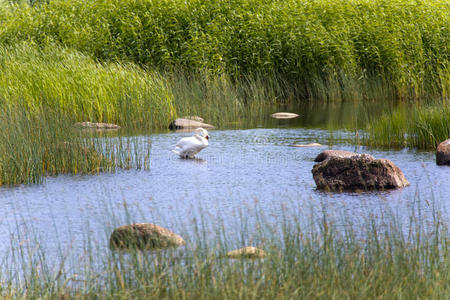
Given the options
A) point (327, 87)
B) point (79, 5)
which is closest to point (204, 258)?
point (327, 87)

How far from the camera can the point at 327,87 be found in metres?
20.1

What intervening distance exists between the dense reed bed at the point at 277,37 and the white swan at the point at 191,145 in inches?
366

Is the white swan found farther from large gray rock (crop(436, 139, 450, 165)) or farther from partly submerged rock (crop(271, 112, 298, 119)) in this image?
partly submerged rock (crop(271, 112, 298, 119))

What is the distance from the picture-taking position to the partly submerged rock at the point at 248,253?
4469 mm

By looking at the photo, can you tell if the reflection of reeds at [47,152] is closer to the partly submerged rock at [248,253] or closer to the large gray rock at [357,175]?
the large gray rock at [357,175]

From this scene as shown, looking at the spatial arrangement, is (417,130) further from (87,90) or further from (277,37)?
(277,37)

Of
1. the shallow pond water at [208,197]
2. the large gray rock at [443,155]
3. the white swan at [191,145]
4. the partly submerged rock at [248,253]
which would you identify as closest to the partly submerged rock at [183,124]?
the shallow pond water at [208,197]

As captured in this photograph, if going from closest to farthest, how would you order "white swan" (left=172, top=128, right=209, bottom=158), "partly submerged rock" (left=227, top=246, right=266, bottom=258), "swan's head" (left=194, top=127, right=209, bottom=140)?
"partly submerged rock" (left=227, top=246, right=266, bottom=258) → "white swan" (left=172, top=128, right=209, bottom=158) → "swan's head" (left=194, top=127, right=209, bottom=140)

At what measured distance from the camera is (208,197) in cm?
749

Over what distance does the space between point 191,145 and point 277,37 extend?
10.7 meters

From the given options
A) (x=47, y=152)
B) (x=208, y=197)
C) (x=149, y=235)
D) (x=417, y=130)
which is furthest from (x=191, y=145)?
(x=149, y=235)

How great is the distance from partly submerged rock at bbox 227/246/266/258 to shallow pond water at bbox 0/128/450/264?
1.17 ft

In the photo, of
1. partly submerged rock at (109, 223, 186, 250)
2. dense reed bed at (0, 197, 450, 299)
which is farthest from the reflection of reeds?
dense reed bed at (0, 197, 450, 299)

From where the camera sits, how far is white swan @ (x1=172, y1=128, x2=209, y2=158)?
33.6 ft
